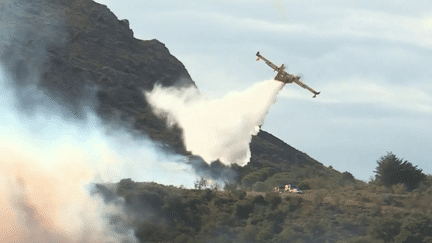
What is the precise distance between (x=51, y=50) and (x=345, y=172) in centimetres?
7559

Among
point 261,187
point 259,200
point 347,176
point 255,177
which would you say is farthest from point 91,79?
point 259,200

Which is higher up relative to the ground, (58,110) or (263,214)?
(58,110)

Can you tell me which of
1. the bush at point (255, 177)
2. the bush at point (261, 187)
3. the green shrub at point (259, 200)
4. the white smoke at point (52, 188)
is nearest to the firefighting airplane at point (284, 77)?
the green shrub at point (259, 200)

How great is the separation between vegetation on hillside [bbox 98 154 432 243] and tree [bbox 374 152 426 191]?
663 centimetres

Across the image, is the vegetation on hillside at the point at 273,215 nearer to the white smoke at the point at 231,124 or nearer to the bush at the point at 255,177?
the white smoke at the point at 231,124

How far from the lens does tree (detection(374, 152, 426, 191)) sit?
332 ft

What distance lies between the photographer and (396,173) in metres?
101

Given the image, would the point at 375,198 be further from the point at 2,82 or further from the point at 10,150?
the point at 2,82

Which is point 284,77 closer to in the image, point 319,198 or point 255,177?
point 319,198

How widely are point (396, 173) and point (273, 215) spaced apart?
2502cm

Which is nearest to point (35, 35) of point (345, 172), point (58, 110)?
point (58, 110)

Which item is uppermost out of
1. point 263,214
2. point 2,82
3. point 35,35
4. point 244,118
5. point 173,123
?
point 35,35

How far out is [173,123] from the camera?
16488 cm

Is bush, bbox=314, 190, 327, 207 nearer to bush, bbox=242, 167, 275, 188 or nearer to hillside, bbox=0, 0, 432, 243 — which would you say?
hillside, bbox=0, 0, 432, 243
